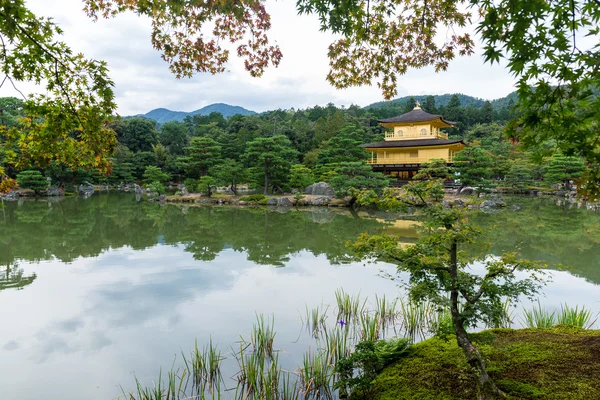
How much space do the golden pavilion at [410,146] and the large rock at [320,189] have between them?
4.65 meters

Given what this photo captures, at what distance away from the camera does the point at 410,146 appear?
2222cm

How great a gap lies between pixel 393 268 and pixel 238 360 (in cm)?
399

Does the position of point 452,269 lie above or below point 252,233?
above

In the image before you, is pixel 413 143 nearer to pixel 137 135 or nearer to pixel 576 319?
pixel 576 319

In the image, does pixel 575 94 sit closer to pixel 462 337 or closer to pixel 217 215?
pixel 462 337

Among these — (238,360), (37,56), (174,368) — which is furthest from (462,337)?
(37,56)

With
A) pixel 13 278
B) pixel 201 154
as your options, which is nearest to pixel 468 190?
pixel 201 154

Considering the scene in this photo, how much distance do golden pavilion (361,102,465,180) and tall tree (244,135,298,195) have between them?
17.8 feet

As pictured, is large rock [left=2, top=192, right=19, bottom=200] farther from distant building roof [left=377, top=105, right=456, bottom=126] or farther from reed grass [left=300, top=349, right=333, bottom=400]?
reed grass [left=300, top=349, right=333, bottom=400]

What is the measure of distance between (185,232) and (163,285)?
5.54m

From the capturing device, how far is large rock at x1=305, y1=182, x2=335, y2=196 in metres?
19.3

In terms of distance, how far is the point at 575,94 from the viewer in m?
1.54

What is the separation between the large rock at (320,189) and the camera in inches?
759

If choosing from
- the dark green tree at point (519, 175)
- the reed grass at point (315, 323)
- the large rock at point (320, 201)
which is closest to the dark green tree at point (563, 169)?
the dark green tree at point (519, 175)
